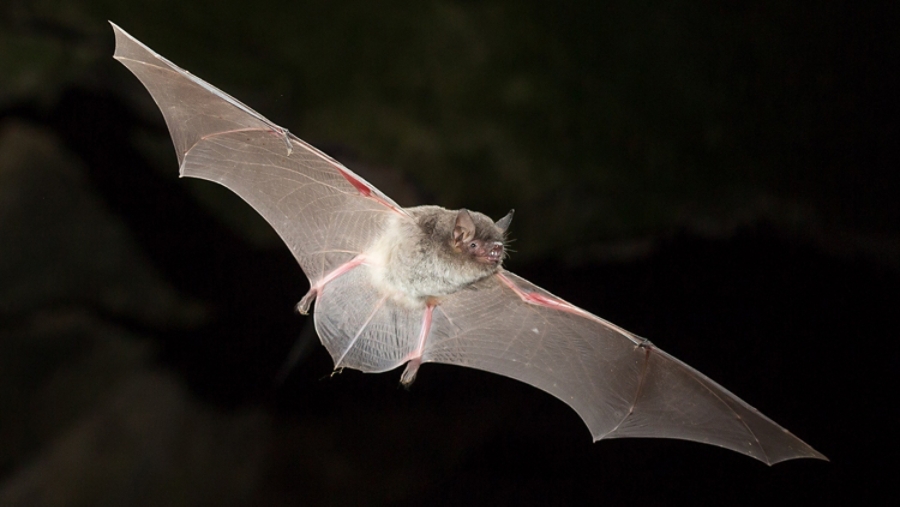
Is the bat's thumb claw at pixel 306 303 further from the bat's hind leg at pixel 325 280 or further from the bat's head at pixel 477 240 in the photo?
the bat's head at pixel 477 240

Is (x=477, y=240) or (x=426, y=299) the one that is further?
(x=426, y=299)

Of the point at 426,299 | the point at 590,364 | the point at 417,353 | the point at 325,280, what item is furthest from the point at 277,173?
the point at 590,364

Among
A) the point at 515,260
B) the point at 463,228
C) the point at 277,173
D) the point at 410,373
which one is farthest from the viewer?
the point at 515,260

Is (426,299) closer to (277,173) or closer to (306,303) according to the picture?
(306,303)

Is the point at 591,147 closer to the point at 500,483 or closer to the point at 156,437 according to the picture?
the point at 500,483

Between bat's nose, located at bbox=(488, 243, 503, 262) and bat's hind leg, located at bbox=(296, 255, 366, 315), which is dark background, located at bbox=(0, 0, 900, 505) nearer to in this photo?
bat's hind leg, located at bbox=(296, 255, 366, 315)

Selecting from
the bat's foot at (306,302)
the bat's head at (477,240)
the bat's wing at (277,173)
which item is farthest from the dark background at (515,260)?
the bat's head at (477,240)

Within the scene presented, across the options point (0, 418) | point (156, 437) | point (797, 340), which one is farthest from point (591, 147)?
point (0, 418)

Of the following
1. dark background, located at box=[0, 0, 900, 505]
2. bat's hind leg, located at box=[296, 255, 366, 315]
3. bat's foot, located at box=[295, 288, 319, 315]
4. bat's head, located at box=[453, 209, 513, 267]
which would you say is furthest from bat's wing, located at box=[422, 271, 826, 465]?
dark background, located at box=[0, 0, 900, 505]
